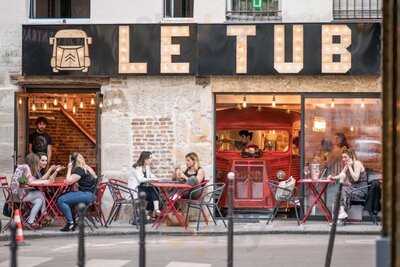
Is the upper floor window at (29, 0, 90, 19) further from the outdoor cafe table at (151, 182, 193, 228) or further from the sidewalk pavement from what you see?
the sidewalk pavement

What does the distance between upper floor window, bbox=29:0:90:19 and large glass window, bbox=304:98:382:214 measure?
4.88 meters

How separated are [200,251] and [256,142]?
5.32 meters

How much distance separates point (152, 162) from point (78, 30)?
2.96m

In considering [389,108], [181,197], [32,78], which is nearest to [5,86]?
[32,78]

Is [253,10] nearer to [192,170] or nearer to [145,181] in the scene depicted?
[192,170]

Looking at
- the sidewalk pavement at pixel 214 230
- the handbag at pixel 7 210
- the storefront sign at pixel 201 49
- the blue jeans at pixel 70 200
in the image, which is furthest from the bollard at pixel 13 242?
the storefront sign at pixel 201 49

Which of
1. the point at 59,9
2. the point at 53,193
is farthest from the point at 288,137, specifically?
the point at 59,9

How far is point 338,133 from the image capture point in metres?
16.8

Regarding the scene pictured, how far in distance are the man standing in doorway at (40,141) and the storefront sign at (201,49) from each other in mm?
1242

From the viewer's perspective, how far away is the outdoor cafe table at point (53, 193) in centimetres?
1524

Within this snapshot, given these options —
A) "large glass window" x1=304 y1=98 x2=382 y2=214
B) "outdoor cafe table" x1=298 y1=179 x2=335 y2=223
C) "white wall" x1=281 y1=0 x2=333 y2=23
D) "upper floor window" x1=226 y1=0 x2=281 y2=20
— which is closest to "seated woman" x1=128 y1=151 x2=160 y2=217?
"outdoor cafe table" x1=298 y1=179 x2=335 y2=223

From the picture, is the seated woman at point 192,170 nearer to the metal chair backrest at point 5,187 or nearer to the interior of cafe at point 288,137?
the interior of cafe at point 288,137

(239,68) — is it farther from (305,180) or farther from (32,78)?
(32,78)

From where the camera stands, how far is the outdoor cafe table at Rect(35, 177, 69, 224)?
15.2 meters
